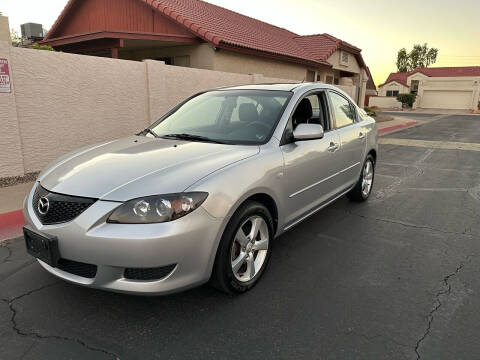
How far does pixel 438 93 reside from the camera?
53.1 metres

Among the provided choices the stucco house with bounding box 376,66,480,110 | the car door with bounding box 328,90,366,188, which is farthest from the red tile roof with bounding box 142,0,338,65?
the stucco house with bounding box 376,66,480,110

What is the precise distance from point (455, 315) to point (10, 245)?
4.27 metres

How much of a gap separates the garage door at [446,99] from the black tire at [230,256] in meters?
58.1

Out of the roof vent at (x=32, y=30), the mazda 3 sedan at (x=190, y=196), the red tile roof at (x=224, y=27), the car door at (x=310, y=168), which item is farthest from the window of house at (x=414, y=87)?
the mazda 3 sedan at (x=190, y=196)

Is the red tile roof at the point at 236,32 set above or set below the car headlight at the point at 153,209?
above

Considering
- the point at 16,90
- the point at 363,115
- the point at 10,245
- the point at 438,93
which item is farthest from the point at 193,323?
the point at 438,93

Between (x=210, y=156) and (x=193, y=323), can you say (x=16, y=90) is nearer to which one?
(x=210, y=156)

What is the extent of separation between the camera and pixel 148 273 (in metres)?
2.45

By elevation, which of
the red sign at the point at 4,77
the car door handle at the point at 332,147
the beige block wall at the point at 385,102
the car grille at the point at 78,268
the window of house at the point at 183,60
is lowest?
the beige block wall at the point at 385,102

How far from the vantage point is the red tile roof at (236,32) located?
13.8 m

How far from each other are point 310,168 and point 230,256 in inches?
55.2

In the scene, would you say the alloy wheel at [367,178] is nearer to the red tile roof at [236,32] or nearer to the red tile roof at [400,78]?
the red tile roof at [236,32]

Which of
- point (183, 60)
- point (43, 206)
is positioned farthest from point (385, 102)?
point (43, 206)

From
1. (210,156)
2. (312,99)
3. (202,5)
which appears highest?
(202,5)
